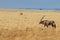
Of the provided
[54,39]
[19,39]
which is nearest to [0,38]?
[19,39]

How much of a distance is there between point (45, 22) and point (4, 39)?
306 inches

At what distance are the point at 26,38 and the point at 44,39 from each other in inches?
50.4

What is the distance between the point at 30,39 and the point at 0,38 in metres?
2.21

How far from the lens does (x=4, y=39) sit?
628 inches

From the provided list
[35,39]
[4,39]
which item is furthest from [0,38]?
[35,39]

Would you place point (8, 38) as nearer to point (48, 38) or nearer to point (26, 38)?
point (26, 38)

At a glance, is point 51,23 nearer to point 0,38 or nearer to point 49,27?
point 49,27

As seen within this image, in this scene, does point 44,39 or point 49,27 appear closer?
point 44,39

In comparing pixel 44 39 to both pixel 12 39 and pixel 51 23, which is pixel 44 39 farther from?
pixel 51 23

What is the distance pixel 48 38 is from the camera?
1598 centimetres

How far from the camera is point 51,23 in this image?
881 inches

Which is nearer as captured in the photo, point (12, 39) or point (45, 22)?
point (12, 39)

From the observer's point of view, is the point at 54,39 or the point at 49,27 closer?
the point at 54,39

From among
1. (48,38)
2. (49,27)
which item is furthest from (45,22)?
(48,38)
